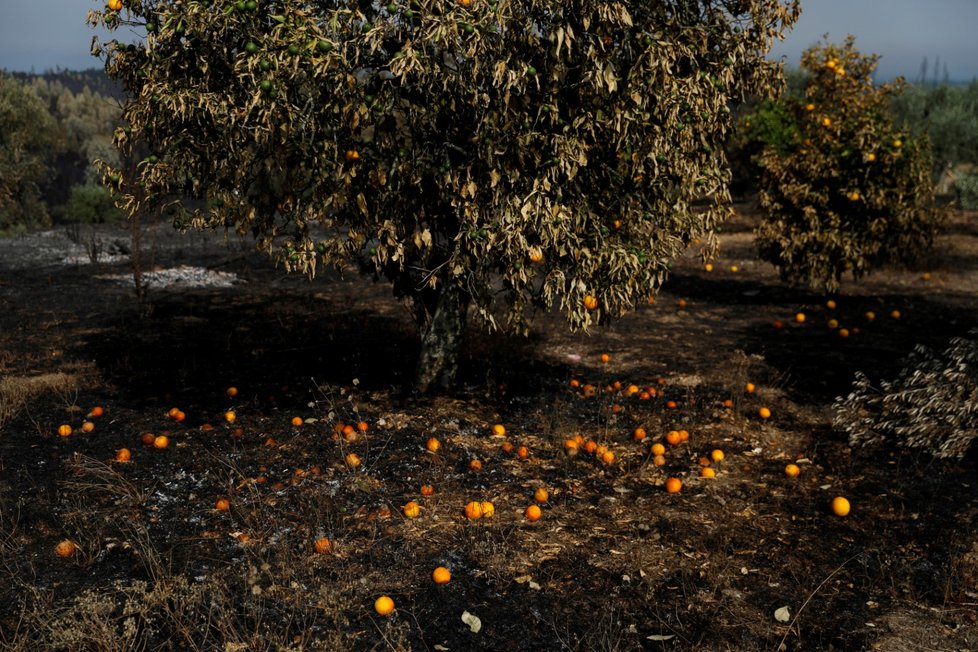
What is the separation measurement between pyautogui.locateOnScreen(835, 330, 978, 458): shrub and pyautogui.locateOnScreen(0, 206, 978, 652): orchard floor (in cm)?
22

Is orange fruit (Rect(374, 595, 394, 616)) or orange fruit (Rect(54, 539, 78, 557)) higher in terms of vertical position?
orange fruit (Rect(54, 539, 78, 557))

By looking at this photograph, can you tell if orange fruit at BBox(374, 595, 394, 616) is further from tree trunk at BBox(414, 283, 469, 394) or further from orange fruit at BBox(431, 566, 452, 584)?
tree trunk at BBox(414, 283, 469, 394)

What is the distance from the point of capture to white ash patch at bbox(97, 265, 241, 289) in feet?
53.5

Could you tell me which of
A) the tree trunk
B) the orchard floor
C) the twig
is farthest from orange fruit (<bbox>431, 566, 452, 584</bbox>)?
the tree trunk

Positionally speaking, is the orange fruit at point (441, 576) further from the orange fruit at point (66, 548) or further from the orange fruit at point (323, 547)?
the orange fruit at point (66, 548)

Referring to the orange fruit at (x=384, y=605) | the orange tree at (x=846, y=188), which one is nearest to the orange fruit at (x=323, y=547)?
the orange fruit at (x=384, y=605)

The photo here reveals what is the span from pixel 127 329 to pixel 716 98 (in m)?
9.86

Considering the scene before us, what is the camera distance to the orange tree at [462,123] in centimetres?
605

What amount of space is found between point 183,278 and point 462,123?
12.0 m

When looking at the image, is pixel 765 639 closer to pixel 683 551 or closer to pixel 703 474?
pixel 683 551

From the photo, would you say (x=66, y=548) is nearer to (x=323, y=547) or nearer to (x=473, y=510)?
(x=323, y=547)

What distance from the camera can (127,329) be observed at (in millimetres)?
12125

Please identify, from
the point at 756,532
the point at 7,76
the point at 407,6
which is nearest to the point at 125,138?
the point at 407,6

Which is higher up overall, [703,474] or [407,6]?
[407,6]
